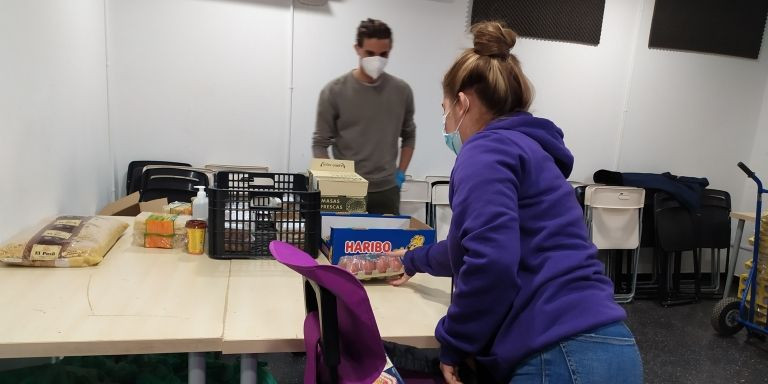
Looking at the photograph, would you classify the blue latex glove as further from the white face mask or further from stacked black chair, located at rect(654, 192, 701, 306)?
stacked black chair, located at rect(654, 192, 701, 306)

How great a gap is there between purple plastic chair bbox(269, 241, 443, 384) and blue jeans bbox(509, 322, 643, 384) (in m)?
0.33

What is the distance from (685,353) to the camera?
293cm

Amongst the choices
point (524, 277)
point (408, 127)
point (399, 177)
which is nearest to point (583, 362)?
point (524, 277)

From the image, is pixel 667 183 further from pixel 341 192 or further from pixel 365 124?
pixel 341 192

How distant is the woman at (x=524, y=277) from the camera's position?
0.95m

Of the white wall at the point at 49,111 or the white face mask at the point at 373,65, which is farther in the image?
the white face mask at the point at 373,65

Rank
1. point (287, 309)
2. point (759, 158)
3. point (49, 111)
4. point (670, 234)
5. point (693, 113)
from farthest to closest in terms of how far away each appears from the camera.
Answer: point (759, 158)
point (693, 113)
point (670, 234)
point (49, 111)
point (287, 309)

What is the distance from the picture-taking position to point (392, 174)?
2.65 m

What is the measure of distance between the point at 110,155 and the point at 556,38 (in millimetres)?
3592

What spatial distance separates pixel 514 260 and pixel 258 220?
34.3 inches

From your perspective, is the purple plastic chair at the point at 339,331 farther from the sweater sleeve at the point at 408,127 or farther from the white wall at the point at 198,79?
the white wall at the point at 198,79

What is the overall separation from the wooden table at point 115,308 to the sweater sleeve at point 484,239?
52 centimetres

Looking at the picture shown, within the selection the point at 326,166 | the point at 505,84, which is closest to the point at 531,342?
the point at 505,84

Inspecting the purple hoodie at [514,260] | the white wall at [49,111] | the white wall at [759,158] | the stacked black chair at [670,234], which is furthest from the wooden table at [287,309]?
the white wall at [759,158]
